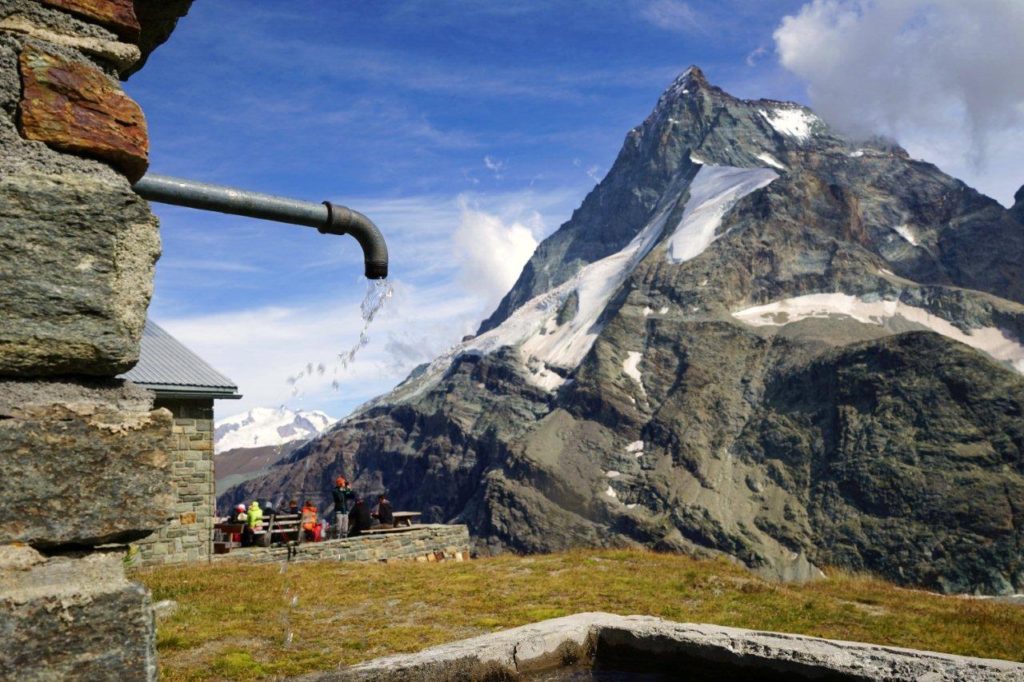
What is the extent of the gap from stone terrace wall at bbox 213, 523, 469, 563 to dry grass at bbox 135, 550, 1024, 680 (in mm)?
4944

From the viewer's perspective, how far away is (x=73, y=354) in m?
2.35

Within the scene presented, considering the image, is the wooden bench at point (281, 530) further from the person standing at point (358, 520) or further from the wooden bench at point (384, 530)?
the wooden bench at point (384, 530)

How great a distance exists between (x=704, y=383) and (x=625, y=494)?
33393 mm

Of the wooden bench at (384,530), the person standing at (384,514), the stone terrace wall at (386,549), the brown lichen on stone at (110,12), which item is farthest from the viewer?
the person standing at (384,514)

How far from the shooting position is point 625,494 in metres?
157

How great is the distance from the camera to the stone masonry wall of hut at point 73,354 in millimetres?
2201

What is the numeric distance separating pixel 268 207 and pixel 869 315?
202461mm

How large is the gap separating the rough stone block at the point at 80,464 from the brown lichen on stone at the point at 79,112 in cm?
68

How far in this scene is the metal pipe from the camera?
9.64 ft

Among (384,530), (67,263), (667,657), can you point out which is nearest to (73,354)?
(67,263)

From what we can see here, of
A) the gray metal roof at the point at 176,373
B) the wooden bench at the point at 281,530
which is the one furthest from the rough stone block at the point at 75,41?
the wooden bench at the point at 281,530

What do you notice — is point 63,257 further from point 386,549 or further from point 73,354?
point 386,549

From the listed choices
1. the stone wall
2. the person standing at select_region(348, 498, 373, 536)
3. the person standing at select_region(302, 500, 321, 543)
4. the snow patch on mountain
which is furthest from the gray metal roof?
the snow patch on mountain

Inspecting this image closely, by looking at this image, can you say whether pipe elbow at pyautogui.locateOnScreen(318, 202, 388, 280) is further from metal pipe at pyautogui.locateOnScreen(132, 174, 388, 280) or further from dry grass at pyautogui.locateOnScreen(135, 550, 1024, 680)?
dry grass at pyautogui.locateOnScreen(135, 550, 1024, 680)
